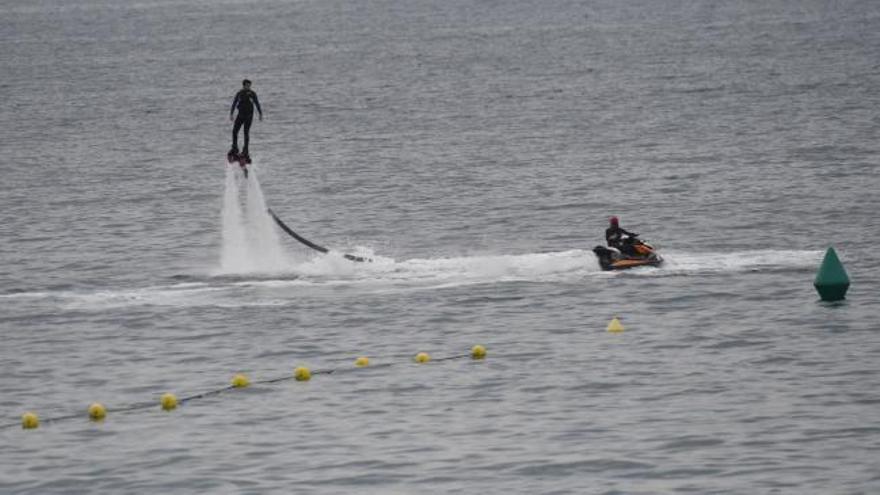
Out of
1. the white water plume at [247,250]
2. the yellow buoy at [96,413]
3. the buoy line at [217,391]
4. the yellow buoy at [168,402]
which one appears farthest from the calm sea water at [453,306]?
the yellow buoy at [96,413]

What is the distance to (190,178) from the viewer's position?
281 feet

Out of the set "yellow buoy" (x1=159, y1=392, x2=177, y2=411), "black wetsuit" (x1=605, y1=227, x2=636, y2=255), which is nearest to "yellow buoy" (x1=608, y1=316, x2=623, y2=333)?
"black wetsuit" (x1=605, y1=227, x2=636, y2=255)

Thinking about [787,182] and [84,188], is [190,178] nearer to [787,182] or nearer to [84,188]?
[84,188]

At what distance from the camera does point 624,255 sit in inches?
2126

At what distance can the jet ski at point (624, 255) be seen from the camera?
53.8 meters

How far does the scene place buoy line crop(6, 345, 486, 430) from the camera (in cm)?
3953

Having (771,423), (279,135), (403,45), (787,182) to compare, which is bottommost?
(771,423)

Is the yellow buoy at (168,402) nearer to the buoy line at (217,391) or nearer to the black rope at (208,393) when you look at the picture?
the buoy line at (217,391)

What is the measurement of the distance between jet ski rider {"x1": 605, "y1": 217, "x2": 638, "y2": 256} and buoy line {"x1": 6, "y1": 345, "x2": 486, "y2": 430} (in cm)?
950

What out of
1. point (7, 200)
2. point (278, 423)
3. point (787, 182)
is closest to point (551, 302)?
point (278, 423)

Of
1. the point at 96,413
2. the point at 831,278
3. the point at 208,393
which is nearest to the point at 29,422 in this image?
the point at 96,413

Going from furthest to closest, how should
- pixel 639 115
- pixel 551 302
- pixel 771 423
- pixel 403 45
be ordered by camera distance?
pixel 403 45
pixel 639 115
pixel 551 302
pixel 771 423

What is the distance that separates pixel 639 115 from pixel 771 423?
70.1 m

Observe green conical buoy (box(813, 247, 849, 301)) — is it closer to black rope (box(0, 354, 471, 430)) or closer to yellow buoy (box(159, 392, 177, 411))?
black rope (box(0, 354, 471, 430))
